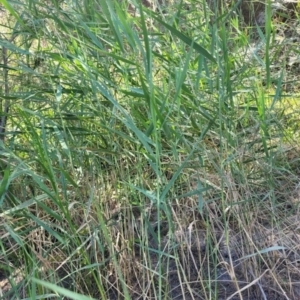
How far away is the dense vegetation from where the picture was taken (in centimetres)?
108

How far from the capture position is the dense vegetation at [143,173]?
3.54 ft

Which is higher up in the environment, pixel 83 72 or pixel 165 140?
pixel 83 72

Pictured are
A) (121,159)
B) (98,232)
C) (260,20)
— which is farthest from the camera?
(260,20)

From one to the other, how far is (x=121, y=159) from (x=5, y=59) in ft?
1.42

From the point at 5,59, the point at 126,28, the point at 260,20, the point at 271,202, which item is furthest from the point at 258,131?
the point at 260,20

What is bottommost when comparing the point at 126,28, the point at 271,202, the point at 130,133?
the point at 271,202

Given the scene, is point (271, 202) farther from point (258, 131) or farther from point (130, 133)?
point (130, 133)

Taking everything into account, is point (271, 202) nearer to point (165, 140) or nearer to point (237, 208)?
point (237, 208)

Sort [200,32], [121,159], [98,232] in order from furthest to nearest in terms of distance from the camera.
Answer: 1. [200,32]
2. [121,159]
3. [98,232]

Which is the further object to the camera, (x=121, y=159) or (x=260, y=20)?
(x=260, y=20)

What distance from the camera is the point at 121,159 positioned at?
4.10 ft

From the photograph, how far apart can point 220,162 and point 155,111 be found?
0.71 feet

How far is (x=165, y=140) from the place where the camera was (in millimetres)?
1264

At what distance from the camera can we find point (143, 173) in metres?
1.24
